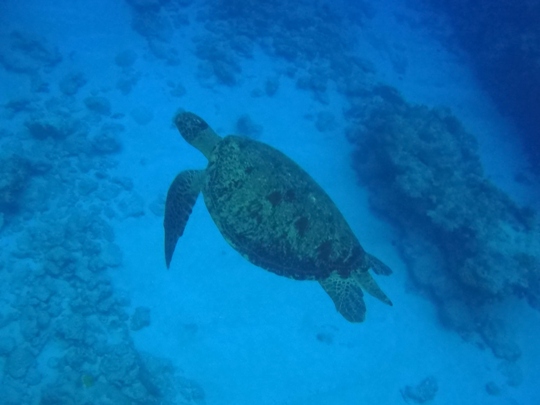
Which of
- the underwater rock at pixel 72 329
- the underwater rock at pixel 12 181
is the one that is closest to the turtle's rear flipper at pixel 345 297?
the underwater rock at pixel 72 329

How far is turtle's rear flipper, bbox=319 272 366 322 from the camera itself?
3.66 meters

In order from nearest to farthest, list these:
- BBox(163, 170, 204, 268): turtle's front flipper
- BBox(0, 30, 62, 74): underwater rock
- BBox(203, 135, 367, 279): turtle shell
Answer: BBox(203, 135, 367, 279): turtle shell
BBox(163, 170, 204, 268): turtle's front flipper
BBox(0, 30, 62, 74): underwater rock

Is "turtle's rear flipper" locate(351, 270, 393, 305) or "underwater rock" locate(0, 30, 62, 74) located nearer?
"turtle's rear flipper" locate(351, 270, 393, 305)

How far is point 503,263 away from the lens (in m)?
8.12

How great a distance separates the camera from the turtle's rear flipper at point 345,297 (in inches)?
144

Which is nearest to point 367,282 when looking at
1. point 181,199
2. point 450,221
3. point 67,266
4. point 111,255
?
point 181,199

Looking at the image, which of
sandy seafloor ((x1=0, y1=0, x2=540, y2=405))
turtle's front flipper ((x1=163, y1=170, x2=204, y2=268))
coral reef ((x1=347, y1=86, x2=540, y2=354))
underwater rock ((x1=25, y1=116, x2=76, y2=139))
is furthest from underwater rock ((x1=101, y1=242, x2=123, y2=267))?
coral reef ((x1=347, y1=86, x2=540, y2=354))

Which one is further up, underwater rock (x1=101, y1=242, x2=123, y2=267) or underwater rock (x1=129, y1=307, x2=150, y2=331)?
underwater rock (x1=101, y1=242, x2=123, y2=267)

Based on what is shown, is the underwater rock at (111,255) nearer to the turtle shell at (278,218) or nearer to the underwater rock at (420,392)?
the turtle shell at (278,218)

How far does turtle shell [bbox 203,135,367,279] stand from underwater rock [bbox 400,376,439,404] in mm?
5294

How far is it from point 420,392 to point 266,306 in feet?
11.9

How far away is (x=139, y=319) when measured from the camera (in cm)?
726

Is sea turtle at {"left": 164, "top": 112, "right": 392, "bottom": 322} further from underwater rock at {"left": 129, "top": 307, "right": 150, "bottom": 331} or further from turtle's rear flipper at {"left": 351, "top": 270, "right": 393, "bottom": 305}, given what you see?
underwater rock at {"left": 129, "top": 307, "right": 150, "bottom": 331}

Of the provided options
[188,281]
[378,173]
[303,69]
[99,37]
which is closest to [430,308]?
[378,173]
